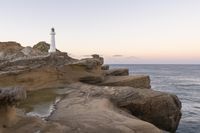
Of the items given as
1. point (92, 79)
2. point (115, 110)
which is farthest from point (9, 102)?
point (92, 79)

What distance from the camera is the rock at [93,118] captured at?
9500 mm

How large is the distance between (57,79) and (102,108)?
→ 7059mm

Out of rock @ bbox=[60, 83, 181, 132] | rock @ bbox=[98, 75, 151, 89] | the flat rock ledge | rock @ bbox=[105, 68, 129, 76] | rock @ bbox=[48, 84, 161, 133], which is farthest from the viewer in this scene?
rock @ bbox=[105, 68, 129, 76]

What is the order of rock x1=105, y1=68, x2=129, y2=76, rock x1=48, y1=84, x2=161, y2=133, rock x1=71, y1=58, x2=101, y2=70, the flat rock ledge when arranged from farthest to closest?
rock x1=105, y1=68, x2=129, y2=76 → rock x1=71, y1=58, x2=101, y2=70 → the flat rock ledge → rock x1=48, y1=84, x2=161, y2=133

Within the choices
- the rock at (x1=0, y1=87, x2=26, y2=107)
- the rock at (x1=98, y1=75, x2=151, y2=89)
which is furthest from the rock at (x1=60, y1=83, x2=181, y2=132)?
the rock at (x1=0, y1=87, x2=26, y2=107)

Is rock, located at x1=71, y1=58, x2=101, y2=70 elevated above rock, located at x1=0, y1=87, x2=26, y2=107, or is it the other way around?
rock, located at x1=71, y1=58, x2=101, y2=70

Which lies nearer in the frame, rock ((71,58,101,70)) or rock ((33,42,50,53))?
rock ((71,58,101,70))

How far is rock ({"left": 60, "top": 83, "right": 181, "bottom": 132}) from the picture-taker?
1185 centimetres

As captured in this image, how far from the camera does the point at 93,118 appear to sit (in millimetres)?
10312

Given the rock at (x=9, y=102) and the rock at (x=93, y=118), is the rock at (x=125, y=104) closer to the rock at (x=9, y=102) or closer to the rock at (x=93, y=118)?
the rock at (x=93, y=118)

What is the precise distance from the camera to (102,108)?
11.6 m

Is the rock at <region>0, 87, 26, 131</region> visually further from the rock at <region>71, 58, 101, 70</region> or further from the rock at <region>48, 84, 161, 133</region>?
the rock at <region>71, 58, 101, 70</region>

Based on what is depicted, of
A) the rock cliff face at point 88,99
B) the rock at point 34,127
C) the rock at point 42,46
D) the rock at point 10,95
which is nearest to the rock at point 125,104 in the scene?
the rock cliff face at point 88,99

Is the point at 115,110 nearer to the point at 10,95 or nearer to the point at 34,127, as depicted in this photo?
the point at 34,127
